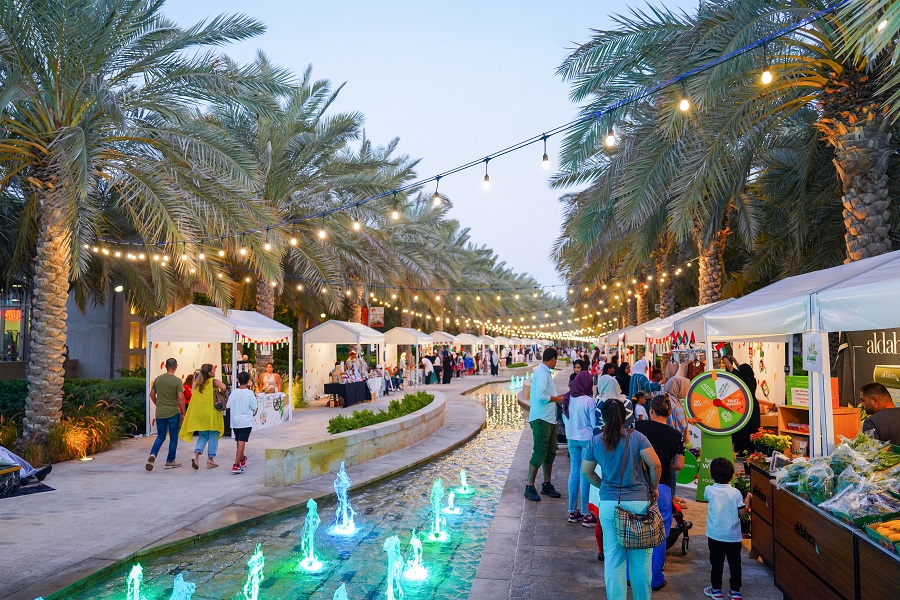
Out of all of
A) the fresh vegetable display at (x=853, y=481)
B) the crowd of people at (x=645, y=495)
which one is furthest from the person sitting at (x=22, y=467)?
Result: the fresh vegetable display at (x=853, y=481)

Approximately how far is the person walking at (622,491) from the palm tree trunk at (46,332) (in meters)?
10.2

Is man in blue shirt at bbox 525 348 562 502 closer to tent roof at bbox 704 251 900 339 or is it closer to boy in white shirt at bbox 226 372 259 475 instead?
tent roof at bbox 704 251 900 339

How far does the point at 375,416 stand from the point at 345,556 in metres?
6.27

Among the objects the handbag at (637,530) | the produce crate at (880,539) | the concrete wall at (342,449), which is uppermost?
the produce crate at (880,539)

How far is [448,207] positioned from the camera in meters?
33.8

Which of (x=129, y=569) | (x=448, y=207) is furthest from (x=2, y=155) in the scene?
(x=448, y=207)

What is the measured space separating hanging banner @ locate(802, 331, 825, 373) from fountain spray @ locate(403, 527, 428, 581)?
12.9ft

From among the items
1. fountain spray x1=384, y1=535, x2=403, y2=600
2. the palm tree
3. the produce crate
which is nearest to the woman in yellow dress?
the palm tree

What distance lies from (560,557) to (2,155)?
10.7 metres

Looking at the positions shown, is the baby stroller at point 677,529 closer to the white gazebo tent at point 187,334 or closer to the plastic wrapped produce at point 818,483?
the plastic wrapped produce at point 818,483

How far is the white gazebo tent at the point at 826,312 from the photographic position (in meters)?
5.09

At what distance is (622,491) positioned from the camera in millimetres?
4641

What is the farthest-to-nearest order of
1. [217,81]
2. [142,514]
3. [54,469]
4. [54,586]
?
1. [217,81]
2. [54,469]
3. [142,514]
4. [54,586]

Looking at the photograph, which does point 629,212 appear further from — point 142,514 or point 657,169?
point 142,514
